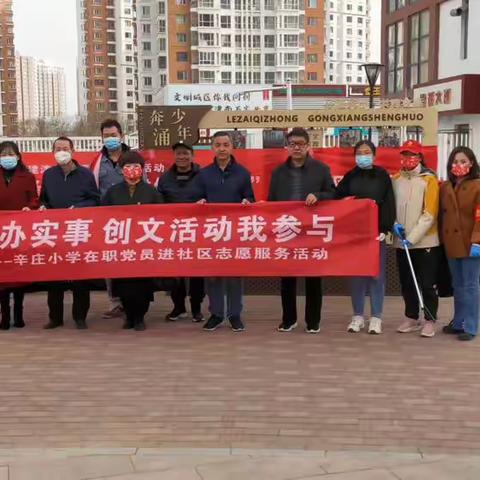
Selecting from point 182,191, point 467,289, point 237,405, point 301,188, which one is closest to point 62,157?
point 182,191

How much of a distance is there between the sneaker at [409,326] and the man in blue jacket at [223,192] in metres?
1.56

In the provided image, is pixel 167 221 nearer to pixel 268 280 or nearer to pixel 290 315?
pixel 290 315

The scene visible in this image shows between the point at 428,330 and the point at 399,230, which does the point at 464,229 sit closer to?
the point at 399,230

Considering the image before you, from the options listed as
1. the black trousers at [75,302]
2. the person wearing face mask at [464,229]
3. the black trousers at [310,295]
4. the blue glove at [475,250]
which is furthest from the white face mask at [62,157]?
the blue glove at [475,250]

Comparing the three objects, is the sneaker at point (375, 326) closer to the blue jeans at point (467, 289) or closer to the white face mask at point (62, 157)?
the blue jeans at point (467, 289)

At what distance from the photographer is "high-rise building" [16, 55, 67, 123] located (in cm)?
14850

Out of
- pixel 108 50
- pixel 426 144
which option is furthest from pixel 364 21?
pixel 426 144

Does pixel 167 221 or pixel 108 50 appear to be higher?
pixel 108 50

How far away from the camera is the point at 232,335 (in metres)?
6.40

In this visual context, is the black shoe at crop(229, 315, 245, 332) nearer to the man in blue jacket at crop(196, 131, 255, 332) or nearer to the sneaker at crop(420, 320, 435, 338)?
the man in blue jacket at crop(196, 131, 255, 332)

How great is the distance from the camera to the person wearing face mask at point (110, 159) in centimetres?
705

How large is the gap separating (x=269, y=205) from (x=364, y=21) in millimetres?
159331

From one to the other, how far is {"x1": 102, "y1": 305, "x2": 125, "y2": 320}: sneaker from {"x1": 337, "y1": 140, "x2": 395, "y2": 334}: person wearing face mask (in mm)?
2537

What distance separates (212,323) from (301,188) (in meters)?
1.62
